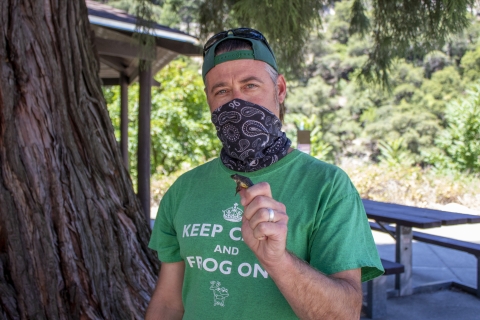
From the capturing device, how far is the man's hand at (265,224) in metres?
1.12

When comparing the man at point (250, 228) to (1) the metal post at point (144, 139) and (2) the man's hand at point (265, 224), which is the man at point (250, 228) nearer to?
(2) the man's hand at point (265, 224)

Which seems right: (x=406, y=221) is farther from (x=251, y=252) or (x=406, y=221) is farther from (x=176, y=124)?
(x=176, y=124)

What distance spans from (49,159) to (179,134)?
1333 centimetres

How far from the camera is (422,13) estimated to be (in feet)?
14.5

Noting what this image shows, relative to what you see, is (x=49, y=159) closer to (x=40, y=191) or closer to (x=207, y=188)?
(x=40, y=191)

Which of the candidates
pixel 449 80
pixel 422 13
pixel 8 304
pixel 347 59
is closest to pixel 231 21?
pixel 422 13

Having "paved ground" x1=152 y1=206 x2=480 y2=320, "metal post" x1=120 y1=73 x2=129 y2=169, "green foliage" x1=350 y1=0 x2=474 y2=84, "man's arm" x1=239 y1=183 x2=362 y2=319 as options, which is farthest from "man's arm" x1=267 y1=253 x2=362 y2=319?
"metal post" x1=120 y1=73 x2=129 y2=169

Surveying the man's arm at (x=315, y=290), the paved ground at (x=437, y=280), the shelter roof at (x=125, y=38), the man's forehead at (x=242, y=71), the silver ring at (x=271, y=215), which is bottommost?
the paved ground at (x=437, y=280)

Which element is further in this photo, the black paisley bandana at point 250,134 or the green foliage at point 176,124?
Answer: the green foliage at point 176,124

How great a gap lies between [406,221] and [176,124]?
1164 cm

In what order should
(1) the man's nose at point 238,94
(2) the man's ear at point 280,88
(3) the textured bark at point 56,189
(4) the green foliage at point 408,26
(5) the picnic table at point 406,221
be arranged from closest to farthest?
(1) the man's nose at point 238,94, (2) the man's ear at point 280,88, (3) the textured bark at point 56,189, (4) the green foliage at point 408,26, (5) the picnic table at point 406,221

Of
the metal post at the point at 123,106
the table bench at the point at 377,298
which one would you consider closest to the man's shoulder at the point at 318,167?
the table bench at the point at 377,298

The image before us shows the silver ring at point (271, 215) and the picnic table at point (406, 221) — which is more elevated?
the silver ring at point (271, 215)

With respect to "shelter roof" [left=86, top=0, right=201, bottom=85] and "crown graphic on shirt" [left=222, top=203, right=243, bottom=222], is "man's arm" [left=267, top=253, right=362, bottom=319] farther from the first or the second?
"shelter roof" [left=86, top=0, right=201, bottom=85]
